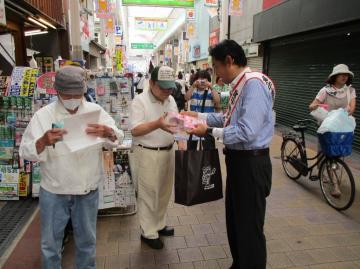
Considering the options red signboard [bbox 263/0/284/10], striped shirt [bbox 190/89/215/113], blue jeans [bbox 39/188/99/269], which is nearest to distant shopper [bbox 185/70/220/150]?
striped shirt [bbox 190/89/215/113]

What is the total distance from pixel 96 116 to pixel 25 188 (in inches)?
116

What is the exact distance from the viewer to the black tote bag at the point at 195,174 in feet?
8.37

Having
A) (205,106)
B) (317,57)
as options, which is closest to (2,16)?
(205,106)

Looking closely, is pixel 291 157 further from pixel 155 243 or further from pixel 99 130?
pixel 99 130

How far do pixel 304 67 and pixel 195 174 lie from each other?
7.32 meters

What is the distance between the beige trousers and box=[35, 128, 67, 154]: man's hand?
3.93 ft

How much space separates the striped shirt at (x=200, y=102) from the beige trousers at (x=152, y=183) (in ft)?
7.49

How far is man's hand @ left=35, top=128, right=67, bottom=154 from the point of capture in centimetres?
179

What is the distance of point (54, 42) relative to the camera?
27.0 feet

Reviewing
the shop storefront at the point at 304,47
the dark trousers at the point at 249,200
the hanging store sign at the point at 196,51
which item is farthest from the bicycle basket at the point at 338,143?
the hanging store sign at the point at 196,51

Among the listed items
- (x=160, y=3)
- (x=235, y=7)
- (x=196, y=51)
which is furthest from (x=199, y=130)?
(x=196, y=51)

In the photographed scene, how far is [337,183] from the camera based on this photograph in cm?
420

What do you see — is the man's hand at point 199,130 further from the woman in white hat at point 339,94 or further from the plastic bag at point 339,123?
the woman in white hat at point 339,94

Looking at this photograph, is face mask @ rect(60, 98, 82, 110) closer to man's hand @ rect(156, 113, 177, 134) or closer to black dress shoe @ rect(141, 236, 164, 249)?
man's hand @ rect(156, 113, 177, 134)
